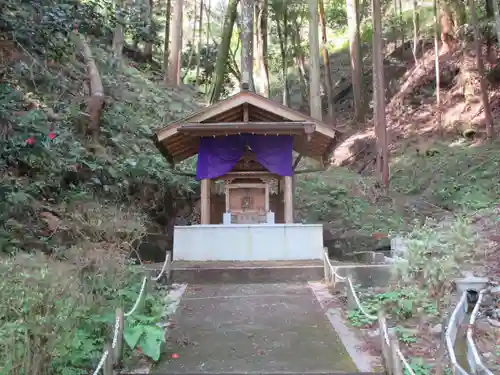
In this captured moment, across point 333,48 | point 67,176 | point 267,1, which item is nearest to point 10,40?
point 67,176

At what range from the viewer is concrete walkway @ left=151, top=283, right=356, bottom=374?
15.7ft

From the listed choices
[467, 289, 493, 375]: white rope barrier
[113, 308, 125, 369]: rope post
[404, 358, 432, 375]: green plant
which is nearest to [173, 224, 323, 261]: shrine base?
[467, 289, 493, 375]: white rope barrier

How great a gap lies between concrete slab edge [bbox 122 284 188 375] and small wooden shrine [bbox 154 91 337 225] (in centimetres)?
326

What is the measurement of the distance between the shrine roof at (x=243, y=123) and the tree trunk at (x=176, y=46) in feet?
40.6

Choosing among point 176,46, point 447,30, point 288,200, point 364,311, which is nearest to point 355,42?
point 447,30

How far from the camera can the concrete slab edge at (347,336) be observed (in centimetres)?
477

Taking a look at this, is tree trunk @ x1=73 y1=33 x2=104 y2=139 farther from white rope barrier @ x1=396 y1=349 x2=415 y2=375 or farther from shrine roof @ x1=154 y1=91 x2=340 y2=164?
white rope barrier @ x1=396 y1=349 x2=415 y2=375

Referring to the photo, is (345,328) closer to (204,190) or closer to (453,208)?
(204,190)

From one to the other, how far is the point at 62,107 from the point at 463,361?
7.91m

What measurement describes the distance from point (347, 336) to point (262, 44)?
71.2 ft

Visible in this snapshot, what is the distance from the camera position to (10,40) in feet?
19.9

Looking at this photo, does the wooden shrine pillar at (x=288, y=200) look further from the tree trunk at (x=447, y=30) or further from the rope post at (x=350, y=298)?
the tree trunk at (x=447, y=30)

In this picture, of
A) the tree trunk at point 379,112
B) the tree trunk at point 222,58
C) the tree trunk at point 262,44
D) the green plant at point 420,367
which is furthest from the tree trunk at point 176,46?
the green plant at point 420,367

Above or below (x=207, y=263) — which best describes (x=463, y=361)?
below
